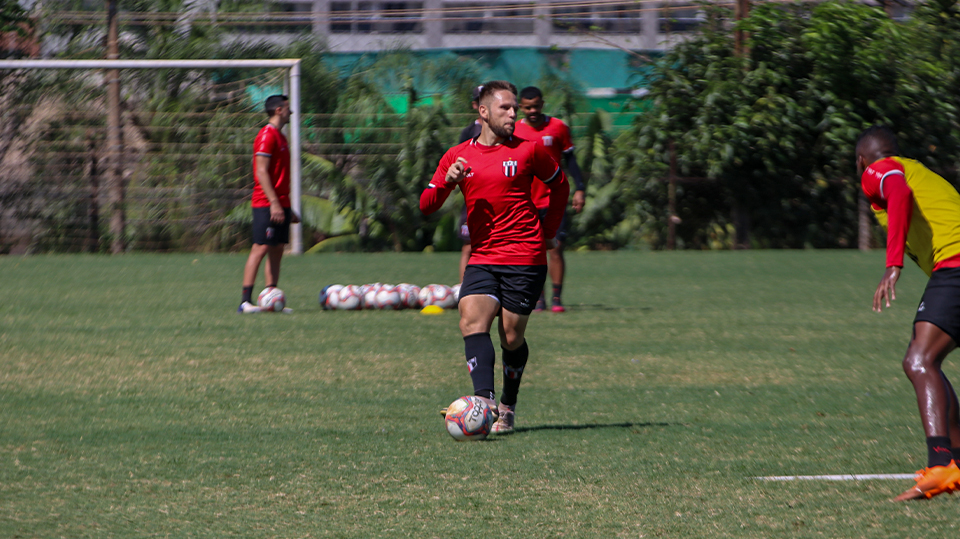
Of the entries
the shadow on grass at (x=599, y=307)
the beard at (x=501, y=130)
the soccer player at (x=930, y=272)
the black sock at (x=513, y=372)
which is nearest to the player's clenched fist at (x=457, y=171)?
the beard at (x=501, y=130)

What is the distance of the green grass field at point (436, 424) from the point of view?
13.3 feet

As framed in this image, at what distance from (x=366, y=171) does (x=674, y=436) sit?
14460 mm

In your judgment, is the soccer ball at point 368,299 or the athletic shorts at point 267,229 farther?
the soccer ball at point 368,299

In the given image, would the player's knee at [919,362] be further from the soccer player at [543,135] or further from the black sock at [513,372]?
the soccer player at [543,135]

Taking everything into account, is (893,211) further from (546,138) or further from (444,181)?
(546,138)

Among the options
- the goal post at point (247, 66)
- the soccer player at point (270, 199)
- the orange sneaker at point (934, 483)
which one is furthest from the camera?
the goal post at point (247, 66)

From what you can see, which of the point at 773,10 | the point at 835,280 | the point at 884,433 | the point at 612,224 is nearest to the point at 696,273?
the point at 835,280

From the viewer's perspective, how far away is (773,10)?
63.3 feet

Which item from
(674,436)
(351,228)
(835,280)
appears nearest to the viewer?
(674,436)

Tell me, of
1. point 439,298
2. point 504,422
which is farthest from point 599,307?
point 504,422

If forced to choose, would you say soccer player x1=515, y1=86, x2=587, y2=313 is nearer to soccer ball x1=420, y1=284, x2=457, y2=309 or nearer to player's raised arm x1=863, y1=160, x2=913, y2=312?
soccer ball x1=420, y1=284, x2=457, y2=309

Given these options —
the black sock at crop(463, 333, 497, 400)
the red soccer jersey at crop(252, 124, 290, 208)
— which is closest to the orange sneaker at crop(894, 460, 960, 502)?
the black sock at crop(463, 333, 497, 400)

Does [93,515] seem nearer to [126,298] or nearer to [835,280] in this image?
[126,298]

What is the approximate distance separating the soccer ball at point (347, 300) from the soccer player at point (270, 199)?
0.71m
